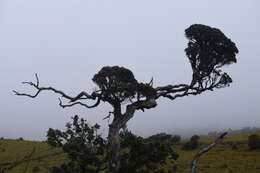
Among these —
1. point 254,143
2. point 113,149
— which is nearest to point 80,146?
point 113,149

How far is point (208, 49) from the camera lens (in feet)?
51.5

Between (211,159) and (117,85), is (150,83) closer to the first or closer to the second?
(117,85)

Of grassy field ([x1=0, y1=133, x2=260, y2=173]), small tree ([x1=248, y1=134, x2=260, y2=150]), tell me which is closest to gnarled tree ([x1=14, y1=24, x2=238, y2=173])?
grassy field ([x1=0, y1=133, x2=260, y2=173])

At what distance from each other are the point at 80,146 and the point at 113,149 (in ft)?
6.54

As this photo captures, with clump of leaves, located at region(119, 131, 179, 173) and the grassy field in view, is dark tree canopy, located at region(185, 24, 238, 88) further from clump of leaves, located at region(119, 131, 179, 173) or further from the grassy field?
the grassy field

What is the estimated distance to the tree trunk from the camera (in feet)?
45.8

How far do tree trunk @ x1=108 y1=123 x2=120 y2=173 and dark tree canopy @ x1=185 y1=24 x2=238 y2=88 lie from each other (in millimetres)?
4516

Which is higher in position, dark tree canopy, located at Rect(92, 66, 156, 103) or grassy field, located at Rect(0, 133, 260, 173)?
dark tree canopy, located at Rect(92, 66, 156, 103)

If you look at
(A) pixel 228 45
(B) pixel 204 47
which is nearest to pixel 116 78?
(B) pixel 204 47

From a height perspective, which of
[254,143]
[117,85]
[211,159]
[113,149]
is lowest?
[211,159]

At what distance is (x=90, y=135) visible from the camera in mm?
16109

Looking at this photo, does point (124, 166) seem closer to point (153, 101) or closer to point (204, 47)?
point (153, 101)

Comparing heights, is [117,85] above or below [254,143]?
above

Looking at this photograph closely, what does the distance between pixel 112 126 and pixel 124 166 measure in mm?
1841
